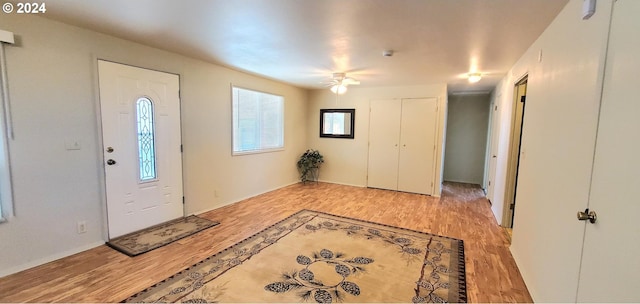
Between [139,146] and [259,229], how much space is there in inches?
72.3

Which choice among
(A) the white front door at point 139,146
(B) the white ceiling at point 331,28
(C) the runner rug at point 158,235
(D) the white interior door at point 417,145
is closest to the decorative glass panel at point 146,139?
(A) the white front door at point 139,146

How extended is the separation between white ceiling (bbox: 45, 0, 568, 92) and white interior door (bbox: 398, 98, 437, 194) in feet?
5.33

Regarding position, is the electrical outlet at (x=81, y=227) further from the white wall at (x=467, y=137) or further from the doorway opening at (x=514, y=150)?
the white wall at (x=467, y=137)

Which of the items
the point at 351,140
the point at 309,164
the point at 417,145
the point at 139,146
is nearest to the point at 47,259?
the point at 139,146

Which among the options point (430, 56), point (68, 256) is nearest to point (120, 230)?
point (68, 256)

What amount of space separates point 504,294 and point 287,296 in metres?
1.82

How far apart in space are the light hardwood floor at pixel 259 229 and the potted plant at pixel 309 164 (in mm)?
1192

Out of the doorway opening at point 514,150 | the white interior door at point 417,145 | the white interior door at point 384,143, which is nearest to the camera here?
the doorway opening at point 514,150

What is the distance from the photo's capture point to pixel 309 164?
660cm

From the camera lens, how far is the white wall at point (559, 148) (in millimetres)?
1502

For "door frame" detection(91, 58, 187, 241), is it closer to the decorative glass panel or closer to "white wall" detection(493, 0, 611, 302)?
the decorative glass panel

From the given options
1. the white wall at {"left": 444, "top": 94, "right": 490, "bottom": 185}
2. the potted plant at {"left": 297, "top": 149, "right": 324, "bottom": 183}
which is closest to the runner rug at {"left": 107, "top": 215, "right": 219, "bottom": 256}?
the potted plant at {"left": 297, "top": 149, "right": 324, "bottom": 183}

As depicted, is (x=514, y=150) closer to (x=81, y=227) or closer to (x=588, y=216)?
(x=588, y=216)

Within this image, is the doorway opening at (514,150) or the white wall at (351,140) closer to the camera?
the doorway opening at (514,150)
